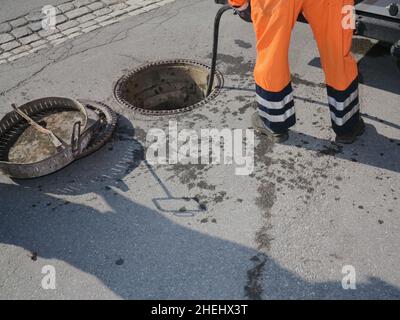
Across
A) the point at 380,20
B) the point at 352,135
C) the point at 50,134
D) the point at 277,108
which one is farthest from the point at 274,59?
the point at 50,134

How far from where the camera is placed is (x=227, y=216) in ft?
9.89

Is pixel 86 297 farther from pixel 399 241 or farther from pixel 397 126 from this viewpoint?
pixel 397 126

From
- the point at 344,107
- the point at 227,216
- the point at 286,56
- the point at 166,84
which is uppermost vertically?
the point at 286,56

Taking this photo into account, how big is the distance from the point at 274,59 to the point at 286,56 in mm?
112

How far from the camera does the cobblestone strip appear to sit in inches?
213

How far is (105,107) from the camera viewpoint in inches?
163

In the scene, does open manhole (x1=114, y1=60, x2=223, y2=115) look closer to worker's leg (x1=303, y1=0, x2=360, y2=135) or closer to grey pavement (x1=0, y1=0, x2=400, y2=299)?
grey pavement (x1=0, y1=0, x2=400, y2=299)

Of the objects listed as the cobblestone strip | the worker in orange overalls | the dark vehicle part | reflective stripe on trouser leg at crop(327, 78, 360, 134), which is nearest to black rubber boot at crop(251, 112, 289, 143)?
the worker in orange overalls

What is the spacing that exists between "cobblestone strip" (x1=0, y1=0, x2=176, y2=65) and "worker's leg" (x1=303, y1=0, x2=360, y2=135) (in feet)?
12.0

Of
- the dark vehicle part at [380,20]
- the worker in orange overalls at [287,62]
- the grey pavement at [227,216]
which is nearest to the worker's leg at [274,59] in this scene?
the worker in orange overalls at [287,62]

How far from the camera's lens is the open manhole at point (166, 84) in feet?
15.1

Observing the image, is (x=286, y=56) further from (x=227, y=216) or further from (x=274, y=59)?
(x=227, y=216)
